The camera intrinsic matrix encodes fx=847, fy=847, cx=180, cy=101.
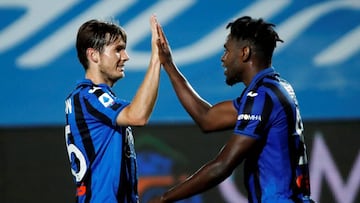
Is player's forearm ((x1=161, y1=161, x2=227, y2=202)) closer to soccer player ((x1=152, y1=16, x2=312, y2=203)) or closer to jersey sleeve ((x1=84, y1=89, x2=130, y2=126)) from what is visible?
soccer player ((x1=152, y1=16, x2=312, y2=203))

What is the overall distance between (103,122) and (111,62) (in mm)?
289

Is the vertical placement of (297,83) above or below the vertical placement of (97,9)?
below

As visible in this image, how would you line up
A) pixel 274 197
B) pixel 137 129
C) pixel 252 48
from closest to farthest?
1. pixel 274 197
2. pixel 252 48
3. pixel 137 129

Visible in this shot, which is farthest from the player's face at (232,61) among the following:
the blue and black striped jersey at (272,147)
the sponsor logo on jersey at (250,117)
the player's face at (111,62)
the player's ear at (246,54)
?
the player's face at (111,62)

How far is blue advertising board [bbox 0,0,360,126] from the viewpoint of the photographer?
548 centimetres

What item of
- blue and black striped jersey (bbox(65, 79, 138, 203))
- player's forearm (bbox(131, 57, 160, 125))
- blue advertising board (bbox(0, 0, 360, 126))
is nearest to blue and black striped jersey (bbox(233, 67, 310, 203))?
player's forearm (bbox(131, 57, 160, 125))

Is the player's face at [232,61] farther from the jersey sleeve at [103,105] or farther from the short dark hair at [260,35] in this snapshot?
the jersey sleeve at [103,105]

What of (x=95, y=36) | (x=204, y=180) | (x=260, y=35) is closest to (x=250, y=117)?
(x=204, y=180)

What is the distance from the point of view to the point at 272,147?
3318 mm

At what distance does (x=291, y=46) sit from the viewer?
5.65 meters

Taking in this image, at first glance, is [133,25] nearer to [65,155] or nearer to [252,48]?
[65,155]

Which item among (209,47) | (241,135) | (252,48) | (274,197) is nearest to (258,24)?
(252,48)

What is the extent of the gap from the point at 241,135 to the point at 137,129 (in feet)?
7.37

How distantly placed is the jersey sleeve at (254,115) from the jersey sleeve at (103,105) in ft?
1.53
